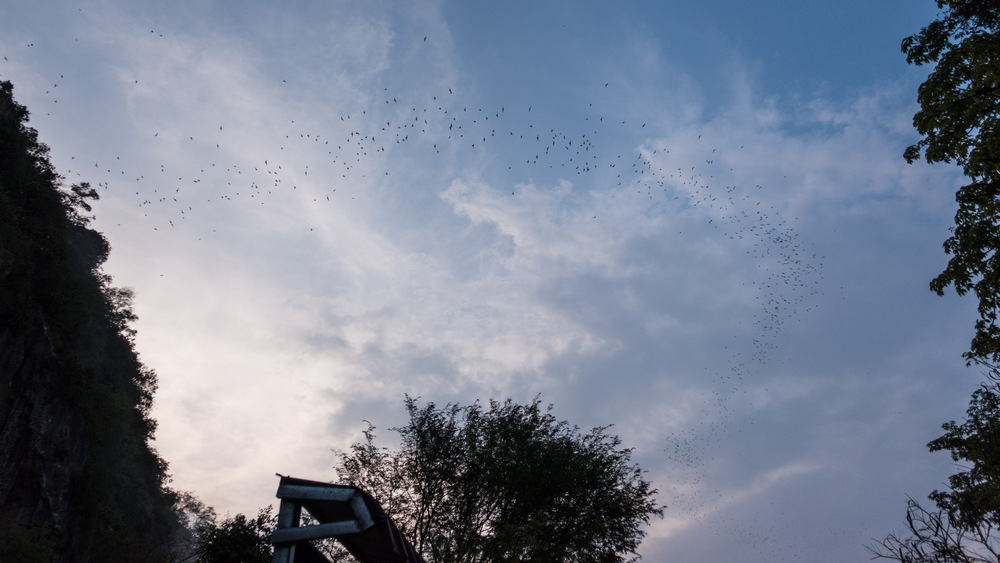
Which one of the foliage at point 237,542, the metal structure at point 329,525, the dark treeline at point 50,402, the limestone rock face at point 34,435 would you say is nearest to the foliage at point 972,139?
the metal structure at point 329,525

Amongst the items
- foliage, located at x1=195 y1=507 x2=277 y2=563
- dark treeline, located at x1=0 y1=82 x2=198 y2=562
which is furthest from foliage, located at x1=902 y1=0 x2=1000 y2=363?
dark treeline, located at x1=0 y1=82 x2=198 y2=562

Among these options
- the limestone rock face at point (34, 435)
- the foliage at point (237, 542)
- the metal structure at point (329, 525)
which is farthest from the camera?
the limestone rock face at point (34, 435)

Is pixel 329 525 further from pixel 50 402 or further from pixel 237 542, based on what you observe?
pixel 50 402

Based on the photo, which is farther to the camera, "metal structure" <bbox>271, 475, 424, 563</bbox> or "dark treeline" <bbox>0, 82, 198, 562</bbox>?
"dark treeline" <bbox>0, 82, 198, 562</bbox>

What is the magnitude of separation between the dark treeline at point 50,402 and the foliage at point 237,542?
12.1 metres

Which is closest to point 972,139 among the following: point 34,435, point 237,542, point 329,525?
point 329,525

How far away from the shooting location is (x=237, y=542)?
1769cm

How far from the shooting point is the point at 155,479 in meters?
61.0

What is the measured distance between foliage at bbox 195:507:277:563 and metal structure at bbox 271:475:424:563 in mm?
11528

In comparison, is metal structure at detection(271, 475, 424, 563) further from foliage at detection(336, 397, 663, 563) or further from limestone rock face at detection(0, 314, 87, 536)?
limestone rock face at detection(0, 314, 87, 536)

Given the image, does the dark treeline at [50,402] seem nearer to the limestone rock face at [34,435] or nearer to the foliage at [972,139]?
the limestone rock face at [34,435]

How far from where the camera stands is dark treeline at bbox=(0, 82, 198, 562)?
3259 centimetres

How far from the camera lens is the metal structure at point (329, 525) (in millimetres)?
7625

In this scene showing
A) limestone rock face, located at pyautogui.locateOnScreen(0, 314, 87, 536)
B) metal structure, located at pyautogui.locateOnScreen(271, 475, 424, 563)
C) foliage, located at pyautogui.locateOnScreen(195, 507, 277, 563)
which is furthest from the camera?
limestone rock face, located at pyautogui.locateOnScreen(0, 314, 87, 536)
